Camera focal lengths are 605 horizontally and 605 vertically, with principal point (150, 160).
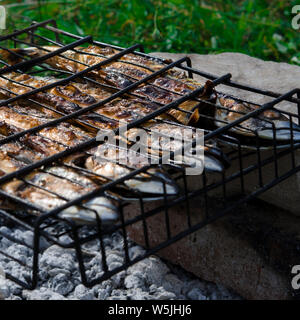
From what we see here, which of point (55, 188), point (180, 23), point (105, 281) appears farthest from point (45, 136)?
point (180, 23)

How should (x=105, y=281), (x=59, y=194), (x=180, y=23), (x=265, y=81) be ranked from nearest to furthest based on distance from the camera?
1. (x=59, y=194)
2. (x=105, y=281)
3. (x=265, y=81)
4. (x=180, y=23)

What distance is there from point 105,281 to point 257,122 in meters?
1.05

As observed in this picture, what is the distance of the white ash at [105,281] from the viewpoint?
107 inches

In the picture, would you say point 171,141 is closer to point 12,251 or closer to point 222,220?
point 222,220

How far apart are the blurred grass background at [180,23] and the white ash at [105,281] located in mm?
2250

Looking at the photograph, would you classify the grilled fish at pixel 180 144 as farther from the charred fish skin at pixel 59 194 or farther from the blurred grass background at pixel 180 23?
the blurred grass background at pixel 180 23

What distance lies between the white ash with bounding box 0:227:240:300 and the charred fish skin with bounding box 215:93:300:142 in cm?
84

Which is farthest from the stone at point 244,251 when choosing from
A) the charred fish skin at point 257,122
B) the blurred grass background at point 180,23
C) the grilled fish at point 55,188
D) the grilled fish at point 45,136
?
the blurred grass background at point 180,23

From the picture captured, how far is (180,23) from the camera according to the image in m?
5.31

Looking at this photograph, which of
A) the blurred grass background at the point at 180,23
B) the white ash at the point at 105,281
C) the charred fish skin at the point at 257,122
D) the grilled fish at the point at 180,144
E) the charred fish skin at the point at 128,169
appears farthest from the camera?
the blurred grass background at the point at 180,23

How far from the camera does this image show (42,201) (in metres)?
1.99

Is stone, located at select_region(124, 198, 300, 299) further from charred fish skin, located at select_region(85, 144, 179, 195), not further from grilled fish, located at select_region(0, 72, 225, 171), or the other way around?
charred fish skin, located at select_region(85, 144, 179, 195)

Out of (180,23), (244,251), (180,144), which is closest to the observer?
(180,144)

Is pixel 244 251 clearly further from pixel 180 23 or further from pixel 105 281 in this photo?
pixel 180 23
